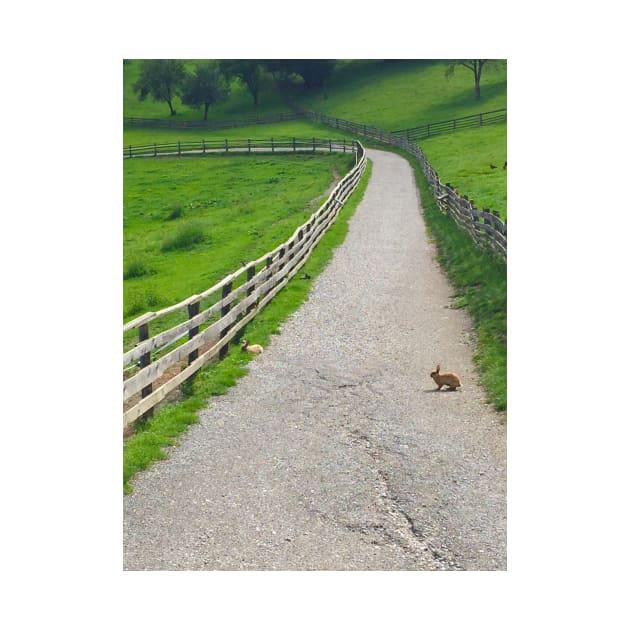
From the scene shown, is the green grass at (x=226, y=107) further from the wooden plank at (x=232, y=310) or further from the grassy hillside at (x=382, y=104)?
the wooden plank at (x=232, y=310)

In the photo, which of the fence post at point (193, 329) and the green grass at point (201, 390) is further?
the fence post at point (193, 329)

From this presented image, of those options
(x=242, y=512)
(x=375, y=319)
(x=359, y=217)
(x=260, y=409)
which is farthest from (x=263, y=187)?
(x=242, y=512)

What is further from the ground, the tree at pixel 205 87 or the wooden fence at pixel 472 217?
the tree at pixel 205 87

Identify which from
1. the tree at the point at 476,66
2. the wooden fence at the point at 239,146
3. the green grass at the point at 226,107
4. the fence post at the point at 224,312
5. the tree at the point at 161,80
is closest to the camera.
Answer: the fence post at the point at 224,312

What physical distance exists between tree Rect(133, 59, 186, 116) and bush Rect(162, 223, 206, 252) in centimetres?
5044

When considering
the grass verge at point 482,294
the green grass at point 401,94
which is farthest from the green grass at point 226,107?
the grass verge at point 482,294

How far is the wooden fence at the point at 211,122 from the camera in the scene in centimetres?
7556

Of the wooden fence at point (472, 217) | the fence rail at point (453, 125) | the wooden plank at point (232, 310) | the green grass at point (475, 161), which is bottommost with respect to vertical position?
the wooden plank at point (232, 310)

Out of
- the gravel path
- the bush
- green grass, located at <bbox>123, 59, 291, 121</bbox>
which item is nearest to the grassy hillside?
green grass, located at <bbox>123, 59, 291, 121</bbox>

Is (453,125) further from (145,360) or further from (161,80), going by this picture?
(145,360)

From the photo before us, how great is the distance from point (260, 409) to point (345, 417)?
1.25 m

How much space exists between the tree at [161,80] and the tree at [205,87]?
4.01 ft
